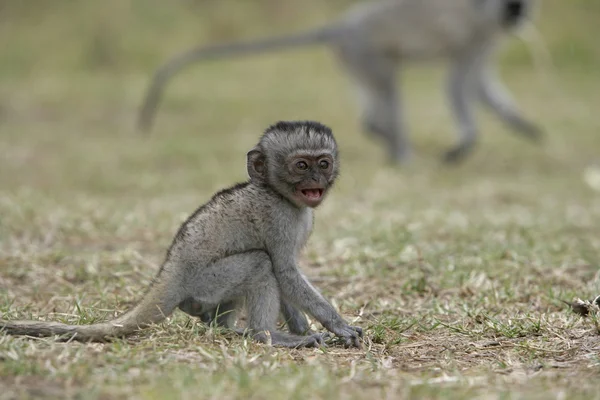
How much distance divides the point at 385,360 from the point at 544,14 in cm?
1911

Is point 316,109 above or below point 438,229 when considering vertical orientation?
above

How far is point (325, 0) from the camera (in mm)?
23172

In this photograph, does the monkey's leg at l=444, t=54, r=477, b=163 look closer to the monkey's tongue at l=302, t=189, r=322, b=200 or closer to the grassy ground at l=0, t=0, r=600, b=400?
the grassy ground at l=0, t=0, r=600, b=400

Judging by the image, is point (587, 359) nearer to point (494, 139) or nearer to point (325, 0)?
point (494, 139)

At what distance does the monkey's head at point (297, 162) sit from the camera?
14.1ft

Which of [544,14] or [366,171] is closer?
[366,171]

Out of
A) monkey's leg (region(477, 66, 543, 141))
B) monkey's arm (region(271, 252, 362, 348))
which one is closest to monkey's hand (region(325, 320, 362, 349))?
monkey's arm (region(271, 252, 362, 348))

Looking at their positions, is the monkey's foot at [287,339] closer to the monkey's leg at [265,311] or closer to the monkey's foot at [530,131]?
the monkey's leg at [265,311]

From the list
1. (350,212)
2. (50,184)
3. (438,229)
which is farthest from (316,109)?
(438,229)

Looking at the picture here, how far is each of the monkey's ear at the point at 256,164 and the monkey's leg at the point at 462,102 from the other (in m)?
8.45

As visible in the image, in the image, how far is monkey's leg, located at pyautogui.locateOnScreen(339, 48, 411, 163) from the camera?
13.0 meters

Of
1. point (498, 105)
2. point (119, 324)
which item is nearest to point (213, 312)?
point (119, 324)

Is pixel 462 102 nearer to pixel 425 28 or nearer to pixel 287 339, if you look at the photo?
pixel 425 28

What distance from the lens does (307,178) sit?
4.28m
